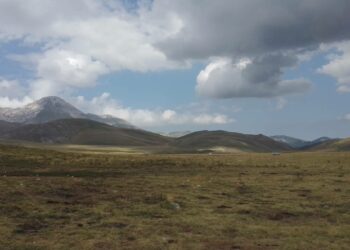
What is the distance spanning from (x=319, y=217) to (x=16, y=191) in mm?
17952

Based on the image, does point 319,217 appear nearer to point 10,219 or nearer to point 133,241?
point 133,241

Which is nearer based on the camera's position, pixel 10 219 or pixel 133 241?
pixel 133 241

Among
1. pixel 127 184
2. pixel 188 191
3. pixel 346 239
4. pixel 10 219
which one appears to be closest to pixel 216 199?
pixel 188 191

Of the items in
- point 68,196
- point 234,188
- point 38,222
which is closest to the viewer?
point 38,222

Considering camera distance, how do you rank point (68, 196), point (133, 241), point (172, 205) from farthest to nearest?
1. point (68, 196)
2. point (172, 205)
3. point (133, 241)

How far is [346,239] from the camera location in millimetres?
20484

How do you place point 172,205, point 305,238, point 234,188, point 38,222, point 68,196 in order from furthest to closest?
point 234,188, point 68,196, point 172,205, point 38,222, point 305,238

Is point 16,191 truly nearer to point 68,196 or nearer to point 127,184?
point 68,196

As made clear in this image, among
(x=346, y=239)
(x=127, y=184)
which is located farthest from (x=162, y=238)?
(x=127, y=184)

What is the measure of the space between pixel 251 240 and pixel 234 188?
18.2 metres

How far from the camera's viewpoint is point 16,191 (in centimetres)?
2927

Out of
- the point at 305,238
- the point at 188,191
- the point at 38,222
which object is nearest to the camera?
the point at 305,238

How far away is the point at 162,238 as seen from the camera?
19.9 meters

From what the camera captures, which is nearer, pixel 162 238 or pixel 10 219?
→ pixel 162 238
